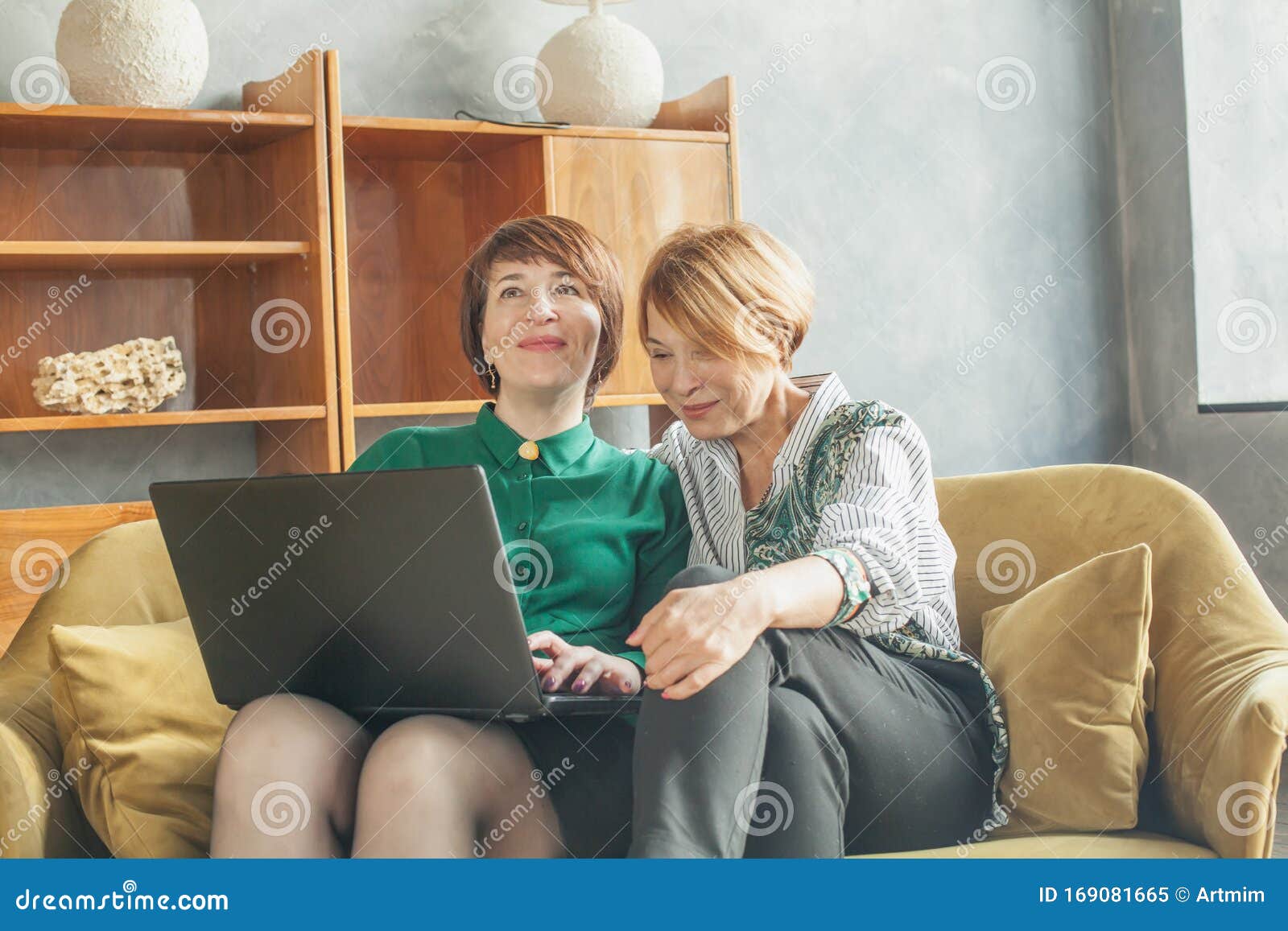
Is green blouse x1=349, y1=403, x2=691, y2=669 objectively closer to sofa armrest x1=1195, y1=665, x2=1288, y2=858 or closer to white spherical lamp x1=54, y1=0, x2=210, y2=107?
sofa armrest x1=1195, y1=665, x2=1288, y2=858

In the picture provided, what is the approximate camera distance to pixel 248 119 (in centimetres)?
241

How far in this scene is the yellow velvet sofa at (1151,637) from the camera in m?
1.41

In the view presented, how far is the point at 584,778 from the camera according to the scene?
4.69 feet

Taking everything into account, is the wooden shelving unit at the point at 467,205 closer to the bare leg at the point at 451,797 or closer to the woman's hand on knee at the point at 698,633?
the bare leg at the point at 451,797

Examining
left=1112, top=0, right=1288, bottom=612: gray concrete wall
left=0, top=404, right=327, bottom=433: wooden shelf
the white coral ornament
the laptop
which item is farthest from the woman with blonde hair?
left=1112, top=0, right=1288, bottom=612: gray concrete wall

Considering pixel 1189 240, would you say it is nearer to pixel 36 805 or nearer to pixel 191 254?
pixel 191 254

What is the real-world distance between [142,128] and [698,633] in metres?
1.74

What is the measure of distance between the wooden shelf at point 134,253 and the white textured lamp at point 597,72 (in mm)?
632

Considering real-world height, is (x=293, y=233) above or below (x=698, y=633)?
above

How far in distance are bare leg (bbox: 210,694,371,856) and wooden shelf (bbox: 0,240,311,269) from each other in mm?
1271

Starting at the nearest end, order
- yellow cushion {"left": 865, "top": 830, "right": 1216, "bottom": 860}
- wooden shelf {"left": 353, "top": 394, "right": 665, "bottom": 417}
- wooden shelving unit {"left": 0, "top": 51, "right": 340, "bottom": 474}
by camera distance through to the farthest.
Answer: yellow cushion {"left": 865, "top": 830, "right": 1216, "bottom": 860}
wooden shelving unit {"left": 0, "top": 51, "right": 340, "bottom": 474}
wooden shelf {"left": 353, "top": 394, "right": 665, "bottom": 417}

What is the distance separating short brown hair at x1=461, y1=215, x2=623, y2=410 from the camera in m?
1.70

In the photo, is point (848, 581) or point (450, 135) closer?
point (848, 581)

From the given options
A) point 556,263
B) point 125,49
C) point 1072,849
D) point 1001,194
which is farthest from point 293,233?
point 1001,194
